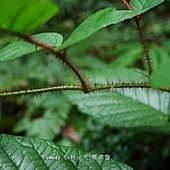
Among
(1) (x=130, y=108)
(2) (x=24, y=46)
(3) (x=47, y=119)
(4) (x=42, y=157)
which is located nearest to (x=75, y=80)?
(1) (x=130, y=108)

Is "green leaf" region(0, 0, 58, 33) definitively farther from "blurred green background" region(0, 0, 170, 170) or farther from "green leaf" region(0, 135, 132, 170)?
"blurred green background" region(0, 0, 170, 170)

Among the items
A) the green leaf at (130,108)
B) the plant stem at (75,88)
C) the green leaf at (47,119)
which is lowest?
the green leaf at (47,119)

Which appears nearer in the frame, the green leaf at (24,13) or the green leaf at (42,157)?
the green leaf at (24,13)

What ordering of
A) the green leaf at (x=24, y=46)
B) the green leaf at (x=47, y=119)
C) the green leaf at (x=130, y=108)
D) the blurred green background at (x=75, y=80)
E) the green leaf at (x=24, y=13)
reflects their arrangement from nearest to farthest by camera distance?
the green leaf at (x=24, y=13) < the green leaf at (x=24, y=46) < the green leaf at (x=130, y=108) < the blurred green background at (x=75, y=80) < the green leaf at (x=47, y=119)

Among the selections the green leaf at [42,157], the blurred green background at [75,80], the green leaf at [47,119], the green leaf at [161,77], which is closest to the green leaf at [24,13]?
the green leaf at [161,77]

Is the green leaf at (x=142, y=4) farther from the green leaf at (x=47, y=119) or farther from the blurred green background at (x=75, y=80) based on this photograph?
the green leaf at (x=47, y=119)

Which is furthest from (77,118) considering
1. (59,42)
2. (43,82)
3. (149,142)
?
(59,42)

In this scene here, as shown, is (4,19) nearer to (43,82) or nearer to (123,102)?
(123,102)
